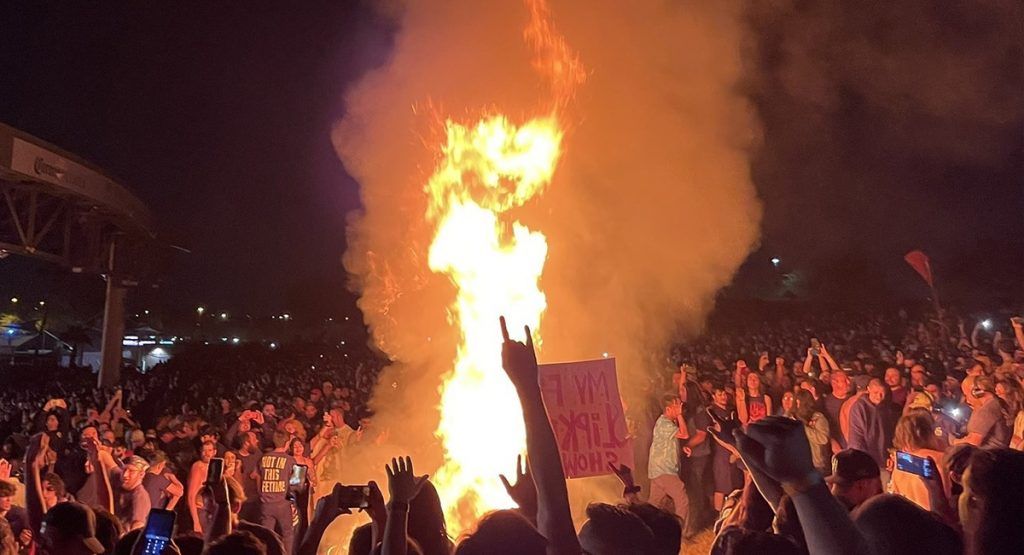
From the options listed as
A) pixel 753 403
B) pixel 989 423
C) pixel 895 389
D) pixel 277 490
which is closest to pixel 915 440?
pixel 989 423

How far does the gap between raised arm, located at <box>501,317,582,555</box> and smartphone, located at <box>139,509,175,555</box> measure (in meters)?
1.19

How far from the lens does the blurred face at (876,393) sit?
22.2ft

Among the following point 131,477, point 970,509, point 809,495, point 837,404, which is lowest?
point 970,509

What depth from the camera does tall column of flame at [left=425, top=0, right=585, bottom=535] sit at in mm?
6637

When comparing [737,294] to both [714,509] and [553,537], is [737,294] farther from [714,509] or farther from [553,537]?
[553,537]

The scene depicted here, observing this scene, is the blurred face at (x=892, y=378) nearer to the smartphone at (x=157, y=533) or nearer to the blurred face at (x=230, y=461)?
the blurred face at (x=230, y=461)

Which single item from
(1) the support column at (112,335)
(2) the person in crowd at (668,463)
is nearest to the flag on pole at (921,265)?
(2) the person in crowd at (668,463)

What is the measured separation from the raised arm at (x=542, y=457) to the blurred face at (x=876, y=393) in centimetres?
543

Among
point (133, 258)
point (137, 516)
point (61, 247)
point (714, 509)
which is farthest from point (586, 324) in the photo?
point (133, 258)

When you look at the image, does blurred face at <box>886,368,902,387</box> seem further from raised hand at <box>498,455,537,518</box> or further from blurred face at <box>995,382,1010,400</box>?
raised hand at <box>498,455,537,518</box>

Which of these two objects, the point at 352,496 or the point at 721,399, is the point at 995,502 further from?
the point at 721,399

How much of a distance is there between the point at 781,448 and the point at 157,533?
1.96m

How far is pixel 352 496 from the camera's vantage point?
8.75ft

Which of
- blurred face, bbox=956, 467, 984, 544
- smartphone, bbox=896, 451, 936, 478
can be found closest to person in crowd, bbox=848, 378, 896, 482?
smartphone, bbox=896, 451, 936, 478
